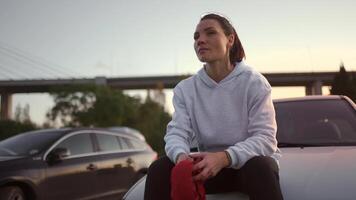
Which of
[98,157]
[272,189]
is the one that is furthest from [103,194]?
[272,189]

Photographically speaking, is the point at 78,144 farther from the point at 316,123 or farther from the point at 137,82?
the point at 137,82

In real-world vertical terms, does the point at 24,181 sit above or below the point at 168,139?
below

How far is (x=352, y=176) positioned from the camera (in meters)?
3.03

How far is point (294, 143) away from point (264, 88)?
1199mm

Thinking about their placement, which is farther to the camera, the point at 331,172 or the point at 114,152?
the point at 114,152

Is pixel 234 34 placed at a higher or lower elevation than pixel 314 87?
higher

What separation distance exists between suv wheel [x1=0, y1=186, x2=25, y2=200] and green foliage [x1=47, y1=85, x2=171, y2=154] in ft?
183

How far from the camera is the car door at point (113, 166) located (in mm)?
8781

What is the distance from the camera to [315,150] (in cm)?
381

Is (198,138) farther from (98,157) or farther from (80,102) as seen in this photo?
(80,102)

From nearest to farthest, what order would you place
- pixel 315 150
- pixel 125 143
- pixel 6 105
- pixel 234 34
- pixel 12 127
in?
pixel 234 34, pixel 315 150, pixel 125 143, pixel 12 127, pixel 6 105

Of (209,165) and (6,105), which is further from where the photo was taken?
(6,105)

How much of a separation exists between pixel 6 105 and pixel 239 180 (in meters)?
73.9

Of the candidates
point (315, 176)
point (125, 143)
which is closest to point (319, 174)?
point (315, 176)
